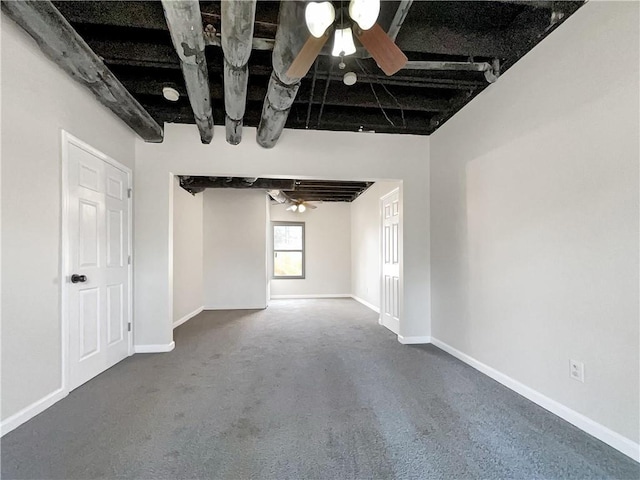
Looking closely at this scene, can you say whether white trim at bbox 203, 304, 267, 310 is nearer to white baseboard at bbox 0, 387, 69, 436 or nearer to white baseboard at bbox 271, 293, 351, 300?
white baseboard at bbox 271, 293, 351, 300

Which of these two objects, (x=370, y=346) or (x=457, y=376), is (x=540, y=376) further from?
(x=370, y=346)

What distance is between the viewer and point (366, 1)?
157cm

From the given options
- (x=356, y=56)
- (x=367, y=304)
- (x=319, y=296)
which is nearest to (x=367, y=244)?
(x=367, y=304)

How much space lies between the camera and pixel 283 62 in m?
2.20

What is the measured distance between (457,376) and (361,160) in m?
2.65

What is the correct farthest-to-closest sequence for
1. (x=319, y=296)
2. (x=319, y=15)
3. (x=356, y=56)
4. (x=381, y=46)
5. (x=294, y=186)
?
(x=319, y=296) < (x=294, y=186) < (x=356, y=56) < (x=381, y=46) < (x=319, y=15)

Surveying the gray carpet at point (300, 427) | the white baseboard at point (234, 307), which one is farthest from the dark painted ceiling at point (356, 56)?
the white baseboard at point (234, 307)

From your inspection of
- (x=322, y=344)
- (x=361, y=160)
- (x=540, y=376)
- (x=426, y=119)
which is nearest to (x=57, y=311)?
(x=322, y=344)

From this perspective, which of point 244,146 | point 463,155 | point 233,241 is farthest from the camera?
point 233,241

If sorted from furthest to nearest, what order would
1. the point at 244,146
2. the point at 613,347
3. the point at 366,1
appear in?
the point at 244,146 < the point at 613,347 < the point at 366,1

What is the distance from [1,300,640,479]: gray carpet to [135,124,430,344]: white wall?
0.68 meters

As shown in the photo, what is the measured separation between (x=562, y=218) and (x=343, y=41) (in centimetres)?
189

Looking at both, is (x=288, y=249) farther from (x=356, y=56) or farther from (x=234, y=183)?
(x=356, y=56)

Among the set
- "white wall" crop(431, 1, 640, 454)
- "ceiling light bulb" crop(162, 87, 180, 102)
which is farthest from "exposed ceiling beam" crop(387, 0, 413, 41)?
"ceiling light bulb" crop(162, 87, 180, 102)
